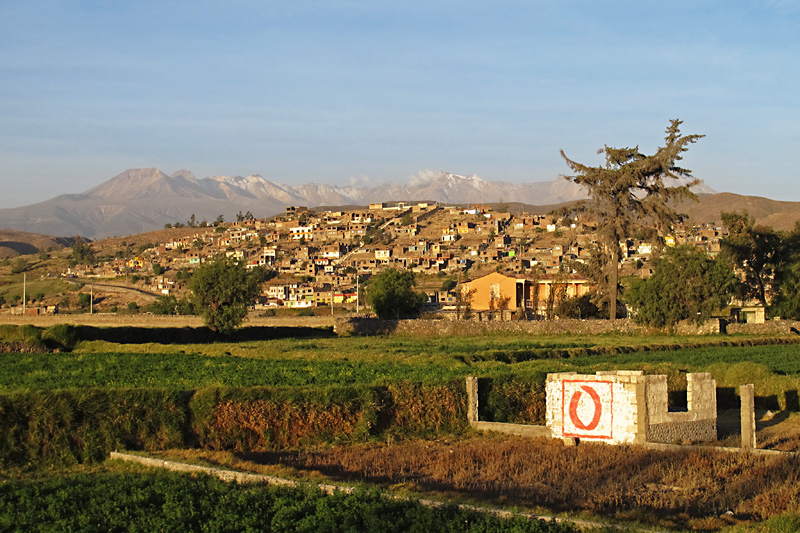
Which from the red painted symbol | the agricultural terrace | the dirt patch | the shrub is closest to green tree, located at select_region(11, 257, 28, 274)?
the shrub

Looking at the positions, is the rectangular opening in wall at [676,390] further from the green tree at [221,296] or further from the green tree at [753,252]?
the green tree at [753,252]

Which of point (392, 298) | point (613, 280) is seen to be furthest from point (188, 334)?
point (613, 280)

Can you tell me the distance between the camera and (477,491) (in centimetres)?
1348

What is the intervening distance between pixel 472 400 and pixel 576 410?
11.1ft

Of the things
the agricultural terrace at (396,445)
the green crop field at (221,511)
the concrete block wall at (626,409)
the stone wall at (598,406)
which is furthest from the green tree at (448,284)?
the green crop field at (221,511)

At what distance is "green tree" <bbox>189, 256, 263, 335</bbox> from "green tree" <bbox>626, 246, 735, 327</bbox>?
2642 centimetres

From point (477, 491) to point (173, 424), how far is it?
7372 millimetres

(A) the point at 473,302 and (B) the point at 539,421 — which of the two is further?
(A) the point at 473,302

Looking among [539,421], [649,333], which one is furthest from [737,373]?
[649,333]

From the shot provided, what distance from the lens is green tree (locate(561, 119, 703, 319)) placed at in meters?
50.5

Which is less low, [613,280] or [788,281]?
[613,280]

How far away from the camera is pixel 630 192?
171 feet

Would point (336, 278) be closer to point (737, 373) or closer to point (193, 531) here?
point (737, 373)

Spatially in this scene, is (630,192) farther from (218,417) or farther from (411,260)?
(411,260)
